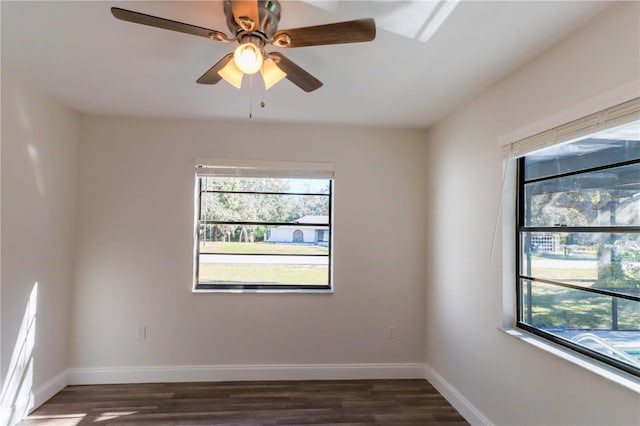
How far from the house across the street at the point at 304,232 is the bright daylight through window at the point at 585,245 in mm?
1838

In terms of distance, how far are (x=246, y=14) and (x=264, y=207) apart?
7.63 feet

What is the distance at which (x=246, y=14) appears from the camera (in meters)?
1.42

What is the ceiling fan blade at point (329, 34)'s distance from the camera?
1402mm

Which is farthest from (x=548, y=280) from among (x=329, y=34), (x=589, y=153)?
(x=329, y=34)

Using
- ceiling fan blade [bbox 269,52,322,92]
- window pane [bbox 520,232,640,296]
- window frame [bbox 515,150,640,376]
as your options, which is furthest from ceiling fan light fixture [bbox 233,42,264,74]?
window pane [bbox 520,232,640,296]

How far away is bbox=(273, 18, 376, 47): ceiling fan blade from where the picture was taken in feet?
4.60

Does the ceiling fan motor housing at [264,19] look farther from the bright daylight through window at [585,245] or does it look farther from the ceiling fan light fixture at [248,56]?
the bright daylight through window at [585,245]

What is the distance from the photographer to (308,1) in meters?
1.60

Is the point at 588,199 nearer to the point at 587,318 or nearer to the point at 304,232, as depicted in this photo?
the point at 587,318

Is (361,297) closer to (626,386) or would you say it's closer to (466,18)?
(626,386)

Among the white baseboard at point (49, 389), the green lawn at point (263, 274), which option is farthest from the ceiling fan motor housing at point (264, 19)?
the white baseboard at point (49, 389)

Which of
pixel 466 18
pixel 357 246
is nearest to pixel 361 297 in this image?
pixel 357 246

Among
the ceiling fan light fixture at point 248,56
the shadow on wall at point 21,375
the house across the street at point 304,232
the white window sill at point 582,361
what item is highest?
the ceiling fan light fixture at point 248,56

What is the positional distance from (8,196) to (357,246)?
2.81 meters
